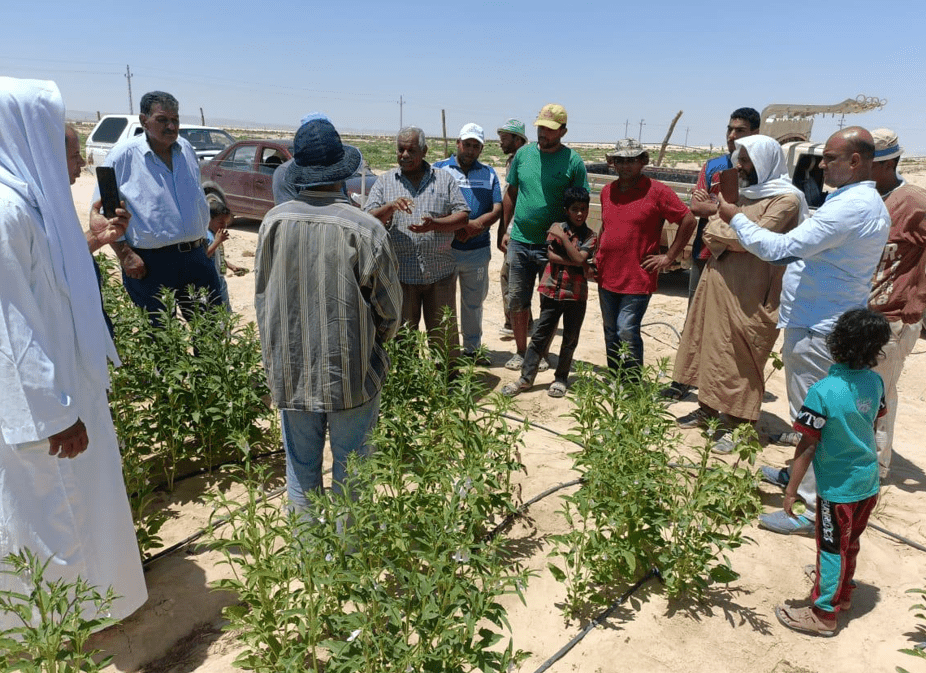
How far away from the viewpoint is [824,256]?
3154mm

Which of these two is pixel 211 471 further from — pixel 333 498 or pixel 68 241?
pixel 68 241

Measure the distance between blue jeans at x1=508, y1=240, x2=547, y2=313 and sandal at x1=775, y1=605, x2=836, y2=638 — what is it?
9.61 ft

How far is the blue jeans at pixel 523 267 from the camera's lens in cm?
502

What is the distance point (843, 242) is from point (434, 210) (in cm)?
252

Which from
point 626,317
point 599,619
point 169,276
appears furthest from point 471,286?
point 599,619

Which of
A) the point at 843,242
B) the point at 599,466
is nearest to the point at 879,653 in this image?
the point at 599,466

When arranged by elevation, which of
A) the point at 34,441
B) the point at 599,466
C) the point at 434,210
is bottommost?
the point at 599,466

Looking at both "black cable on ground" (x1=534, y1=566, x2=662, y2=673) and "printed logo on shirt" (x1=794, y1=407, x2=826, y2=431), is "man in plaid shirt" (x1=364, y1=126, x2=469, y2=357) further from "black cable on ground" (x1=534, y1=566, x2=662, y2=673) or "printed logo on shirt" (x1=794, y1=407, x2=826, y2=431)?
"printed logo on shirt" (x1=794, y1=407, x2=826, y2=431)

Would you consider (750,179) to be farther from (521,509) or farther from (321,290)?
(321,290)

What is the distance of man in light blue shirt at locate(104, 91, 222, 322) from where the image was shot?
4.13 meters

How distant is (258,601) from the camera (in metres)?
2.40

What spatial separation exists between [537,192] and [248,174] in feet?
27.2

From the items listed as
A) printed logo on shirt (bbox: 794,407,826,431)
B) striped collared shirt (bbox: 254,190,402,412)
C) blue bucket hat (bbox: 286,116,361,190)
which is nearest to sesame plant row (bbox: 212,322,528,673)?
striped collared shirt (bbox: 254,190,402,412)

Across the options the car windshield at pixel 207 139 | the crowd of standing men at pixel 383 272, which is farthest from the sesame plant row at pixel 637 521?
the car windshield at pixel 207 139
